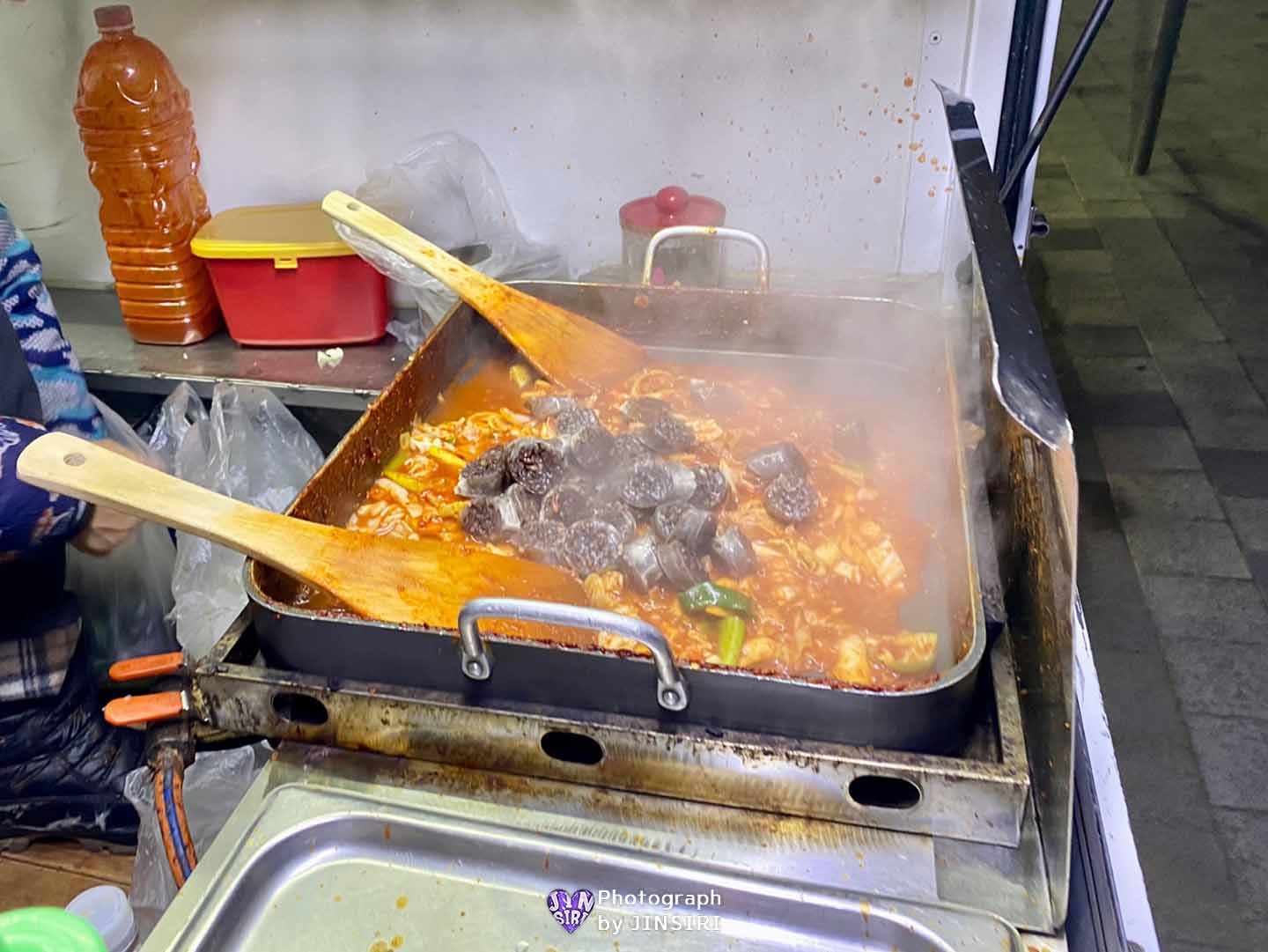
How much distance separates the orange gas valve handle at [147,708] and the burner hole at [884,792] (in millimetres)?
958

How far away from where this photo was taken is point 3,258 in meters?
2.36

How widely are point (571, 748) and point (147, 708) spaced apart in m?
0.62

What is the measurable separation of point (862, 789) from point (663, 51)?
7.92 feet

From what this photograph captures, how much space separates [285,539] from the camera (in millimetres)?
1464

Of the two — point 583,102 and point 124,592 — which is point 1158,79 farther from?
point 124,592

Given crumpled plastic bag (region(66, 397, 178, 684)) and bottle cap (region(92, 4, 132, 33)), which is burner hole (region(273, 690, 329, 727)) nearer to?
crumpled plastic bag (region(66, 397, 178, 684))

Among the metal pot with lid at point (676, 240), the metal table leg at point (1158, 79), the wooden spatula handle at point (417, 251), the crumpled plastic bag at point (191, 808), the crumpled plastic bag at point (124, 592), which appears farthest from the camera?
the metal table leg at point (1158, 79)

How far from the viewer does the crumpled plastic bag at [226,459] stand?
2.50 metres

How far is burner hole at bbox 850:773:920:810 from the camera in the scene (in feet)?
3.92

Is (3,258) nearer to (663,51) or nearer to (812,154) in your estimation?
(663,51)

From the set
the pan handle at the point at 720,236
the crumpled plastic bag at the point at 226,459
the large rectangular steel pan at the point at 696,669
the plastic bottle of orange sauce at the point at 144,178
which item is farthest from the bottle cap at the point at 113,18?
the pan handle at the point at 720,236

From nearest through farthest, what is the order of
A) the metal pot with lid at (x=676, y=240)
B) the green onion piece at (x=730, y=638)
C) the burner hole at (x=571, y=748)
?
the burner hole at (x=571, y=748), the green onion piece at (x=730, y=638), the metal pot with lid at (x=676, y=240)

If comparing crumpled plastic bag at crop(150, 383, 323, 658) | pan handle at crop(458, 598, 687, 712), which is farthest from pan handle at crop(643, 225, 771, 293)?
pan handle at crop(458, 598, 687, 712)

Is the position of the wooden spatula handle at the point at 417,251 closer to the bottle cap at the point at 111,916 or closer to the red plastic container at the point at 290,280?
the red plastic container at the point at 290,280
